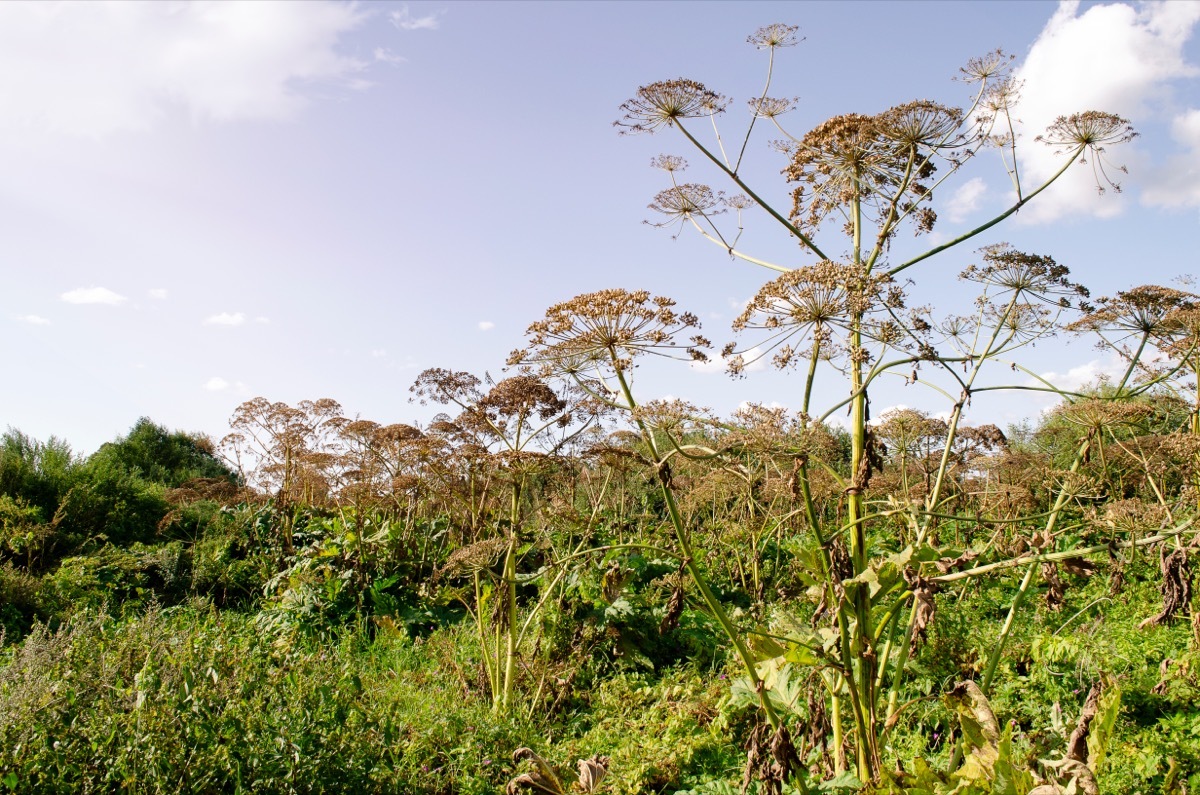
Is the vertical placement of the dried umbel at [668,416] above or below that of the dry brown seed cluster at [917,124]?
below

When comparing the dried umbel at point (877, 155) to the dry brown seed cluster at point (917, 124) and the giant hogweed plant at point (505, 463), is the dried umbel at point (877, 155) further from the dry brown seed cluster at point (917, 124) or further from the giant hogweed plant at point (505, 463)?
the giant hogweed plant at point (505, 463)

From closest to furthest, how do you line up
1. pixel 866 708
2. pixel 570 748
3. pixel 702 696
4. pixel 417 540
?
pixel 866 708, pixel 570 748, pixel 702 696, pixel 417 540

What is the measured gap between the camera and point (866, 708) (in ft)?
10.2

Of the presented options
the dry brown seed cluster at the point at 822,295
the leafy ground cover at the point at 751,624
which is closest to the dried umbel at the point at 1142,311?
the leafy ground cover at the point at 751,624

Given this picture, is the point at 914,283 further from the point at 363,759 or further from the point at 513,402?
the point at 363,759

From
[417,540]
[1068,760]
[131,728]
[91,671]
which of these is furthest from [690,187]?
[417,540]

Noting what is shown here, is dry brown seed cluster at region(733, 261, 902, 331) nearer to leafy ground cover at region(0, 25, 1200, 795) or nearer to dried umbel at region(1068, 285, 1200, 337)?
leafy ground cover at region(0, 25, 1200, 795)

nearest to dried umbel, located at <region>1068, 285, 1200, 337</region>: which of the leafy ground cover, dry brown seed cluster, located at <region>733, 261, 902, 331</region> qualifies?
the leafy ground cover

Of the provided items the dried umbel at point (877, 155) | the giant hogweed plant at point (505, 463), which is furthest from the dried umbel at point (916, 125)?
the giant hogweed plant at point (505, 463)

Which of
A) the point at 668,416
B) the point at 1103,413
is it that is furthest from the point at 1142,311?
the point at 668,416

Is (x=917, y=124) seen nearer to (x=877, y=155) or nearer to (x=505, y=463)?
(x=877, y=155)

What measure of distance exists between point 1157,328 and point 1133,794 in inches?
89.6

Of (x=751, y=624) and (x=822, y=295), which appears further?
(x=751, y=624)

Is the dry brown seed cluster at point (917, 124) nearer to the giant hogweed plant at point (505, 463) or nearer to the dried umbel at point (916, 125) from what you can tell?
the dried umbel at point (916, 125)
